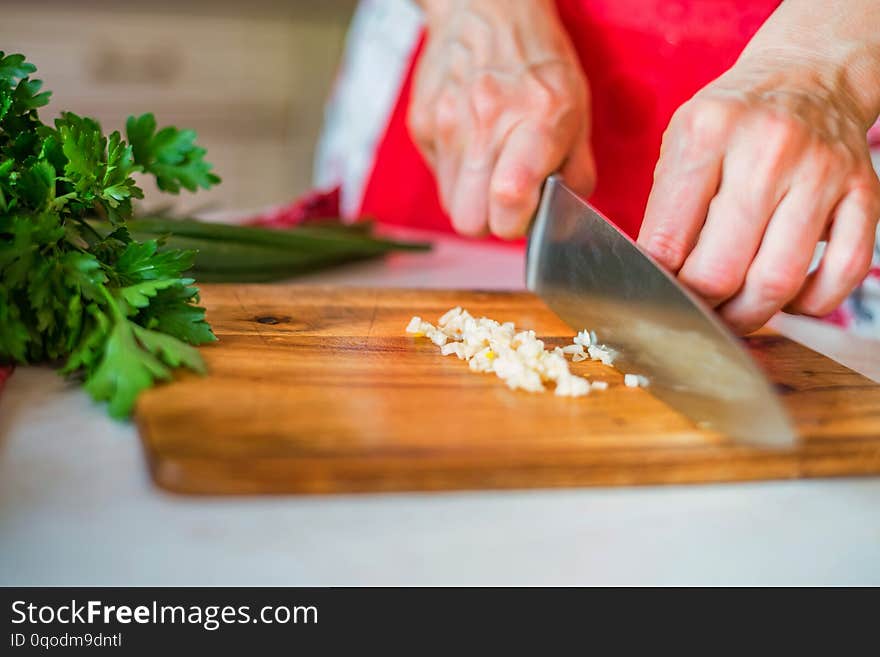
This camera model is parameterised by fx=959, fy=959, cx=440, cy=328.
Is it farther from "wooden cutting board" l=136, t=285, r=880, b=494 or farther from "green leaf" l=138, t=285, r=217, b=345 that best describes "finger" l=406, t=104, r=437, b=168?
"green leaf" l=138, t=285, r=217, b=345

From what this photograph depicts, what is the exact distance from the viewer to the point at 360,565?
0.63 m

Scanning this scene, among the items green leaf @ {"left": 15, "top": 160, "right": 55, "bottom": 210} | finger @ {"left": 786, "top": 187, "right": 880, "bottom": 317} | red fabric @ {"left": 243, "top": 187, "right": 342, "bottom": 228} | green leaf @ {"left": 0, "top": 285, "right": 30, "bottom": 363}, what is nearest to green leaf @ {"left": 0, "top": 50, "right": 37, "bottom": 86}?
green leaf @ {"left": 15, "top": 160, "right": 55, "bottom": 210}

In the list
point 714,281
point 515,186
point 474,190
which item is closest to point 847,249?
A: point 714,281

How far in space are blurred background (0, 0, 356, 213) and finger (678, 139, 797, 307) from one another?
2.81 meters

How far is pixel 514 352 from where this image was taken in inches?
35.7

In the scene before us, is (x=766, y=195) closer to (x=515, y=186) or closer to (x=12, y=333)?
(x=515, y=186)

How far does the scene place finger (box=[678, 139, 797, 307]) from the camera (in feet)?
2.98

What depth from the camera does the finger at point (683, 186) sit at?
36.9 inches

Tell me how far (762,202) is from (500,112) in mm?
510

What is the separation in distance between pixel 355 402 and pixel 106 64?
11.0 feet

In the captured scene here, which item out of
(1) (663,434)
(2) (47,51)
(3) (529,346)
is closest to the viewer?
(1) (663,434)
